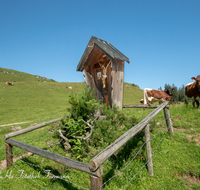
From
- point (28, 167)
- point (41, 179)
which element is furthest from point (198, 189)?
point (28, 167)

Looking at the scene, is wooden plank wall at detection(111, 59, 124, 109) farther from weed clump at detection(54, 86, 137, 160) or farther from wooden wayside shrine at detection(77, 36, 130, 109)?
weed clump at detection(54, 86, 137, 160)

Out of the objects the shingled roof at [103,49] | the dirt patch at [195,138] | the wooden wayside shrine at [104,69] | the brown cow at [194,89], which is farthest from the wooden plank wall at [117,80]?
the brown cow at [194,89]

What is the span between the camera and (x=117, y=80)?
654cm

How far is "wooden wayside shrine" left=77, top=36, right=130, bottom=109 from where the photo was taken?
6.41m

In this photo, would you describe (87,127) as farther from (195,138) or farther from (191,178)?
(195,138)

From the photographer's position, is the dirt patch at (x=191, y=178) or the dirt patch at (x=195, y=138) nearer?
the dirt patch at (x=191, y=178)

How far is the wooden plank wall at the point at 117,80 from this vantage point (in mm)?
6426

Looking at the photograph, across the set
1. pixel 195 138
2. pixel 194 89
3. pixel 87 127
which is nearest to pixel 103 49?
pixel 87 127

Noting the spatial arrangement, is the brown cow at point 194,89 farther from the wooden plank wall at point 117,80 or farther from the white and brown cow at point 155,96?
the wooden plank wall at point 117,80

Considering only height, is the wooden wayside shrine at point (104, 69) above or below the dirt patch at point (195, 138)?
above

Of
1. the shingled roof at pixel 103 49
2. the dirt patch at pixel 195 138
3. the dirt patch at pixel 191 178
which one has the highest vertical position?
the shingled roof at pixel 103 49

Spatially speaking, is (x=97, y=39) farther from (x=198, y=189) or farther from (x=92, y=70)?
(x=198, y=189)

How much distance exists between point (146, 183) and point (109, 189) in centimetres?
89

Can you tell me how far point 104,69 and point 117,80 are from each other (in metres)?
0.83
